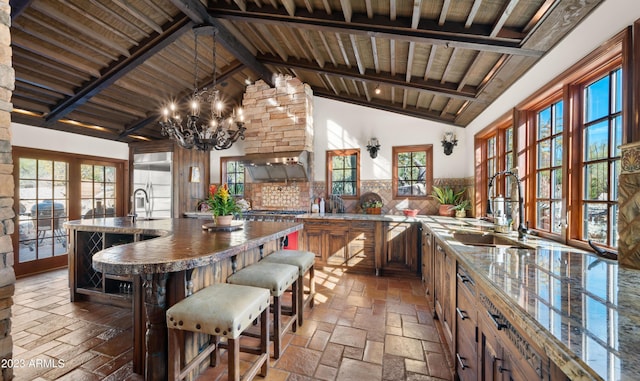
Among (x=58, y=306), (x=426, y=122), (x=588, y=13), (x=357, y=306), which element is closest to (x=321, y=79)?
(x=426, y=122)

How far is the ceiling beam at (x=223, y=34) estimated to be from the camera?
9.09 ft

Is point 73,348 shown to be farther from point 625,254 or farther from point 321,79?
point 321,79

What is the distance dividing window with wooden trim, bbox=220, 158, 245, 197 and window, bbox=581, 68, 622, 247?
17.3 feet

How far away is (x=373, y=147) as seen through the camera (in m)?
4.51

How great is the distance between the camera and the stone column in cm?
117

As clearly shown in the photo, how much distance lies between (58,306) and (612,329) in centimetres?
444

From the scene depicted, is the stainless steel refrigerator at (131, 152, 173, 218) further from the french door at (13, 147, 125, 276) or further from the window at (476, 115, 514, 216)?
the window at (476, 115, 514, 216)

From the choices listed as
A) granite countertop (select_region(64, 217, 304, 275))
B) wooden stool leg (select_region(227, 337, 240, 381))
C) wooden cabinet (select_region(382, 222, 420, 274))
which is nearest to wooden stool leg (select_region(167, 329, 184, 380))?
wooden stool leg (select_region(227, 337, 240, 381))

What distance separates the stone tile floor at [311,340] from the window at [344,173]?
2050mm

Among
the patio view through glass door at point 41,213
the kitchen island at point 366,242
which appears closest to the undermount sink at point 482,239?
the kitchen island at point 366,242

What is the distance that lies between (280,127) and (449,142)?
120 inches

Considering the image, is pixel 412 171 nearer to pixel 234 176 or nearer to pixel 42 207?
pixel 234 176

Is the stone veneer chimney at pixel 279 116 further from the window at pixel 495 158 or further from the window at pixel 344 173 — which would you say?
the window at pixel 495 158

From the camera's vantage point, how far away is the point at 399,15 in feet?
7.10
